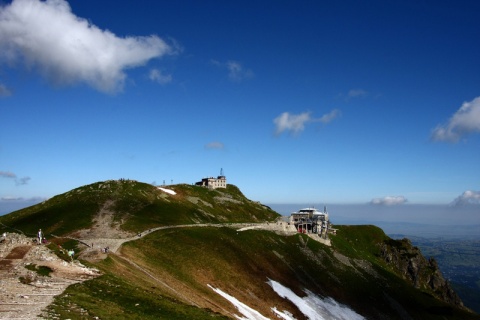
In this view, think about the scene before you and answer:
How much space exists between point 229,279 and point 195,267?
7.50 metres

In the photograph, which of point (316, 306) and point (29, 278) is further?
point (316, 306)

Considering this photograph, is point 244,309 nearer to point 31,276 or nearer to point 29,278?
point 31,276

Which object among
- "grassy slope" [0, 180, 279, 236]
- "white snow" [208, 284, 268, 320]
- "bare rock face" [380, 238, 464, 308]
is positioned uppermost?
"grassy slope" [0, 180, 279, 236]

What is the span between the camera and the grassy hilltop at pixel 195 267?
41.4 meters

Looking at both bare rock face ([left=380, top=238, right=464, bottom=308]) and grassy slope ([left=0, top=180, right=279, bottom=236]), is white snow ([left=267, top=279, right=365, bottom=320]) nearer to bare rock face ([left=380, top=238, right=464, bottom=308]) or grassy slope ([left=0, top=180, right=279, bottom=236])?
grassy slope ([left=0, top=180, right=279, bottom=236])

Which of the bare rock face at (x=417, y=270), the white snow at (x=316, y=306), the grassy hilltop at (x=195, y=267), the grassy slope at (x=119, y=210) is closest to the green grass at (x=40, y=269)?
the grassy hilltop at (x=195, y=267)

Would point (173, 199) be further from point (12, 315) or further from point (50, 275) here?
point (12, 315)

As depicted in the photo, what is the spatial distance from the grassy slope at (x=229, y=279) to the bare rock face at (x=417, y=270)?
51.2m

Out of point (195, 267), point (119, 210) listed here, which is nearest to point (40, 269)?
point (195, 267)

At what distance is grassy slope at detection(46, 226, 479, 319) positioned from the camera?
40812mm

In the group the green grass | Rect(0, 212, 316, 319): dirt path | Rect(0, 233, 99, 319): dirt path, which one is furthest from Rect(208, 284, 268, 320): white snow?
the green grass

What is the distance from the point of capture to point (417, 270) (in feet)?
587

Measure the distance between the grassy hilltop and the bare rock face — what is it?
4618cm

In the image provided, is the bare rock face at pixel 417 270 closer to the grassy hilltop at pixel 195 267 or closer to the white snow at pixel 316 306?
the grassy hilltop at pixel 195 267
